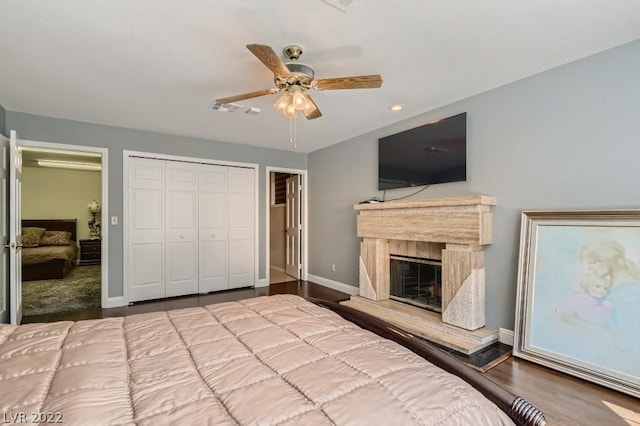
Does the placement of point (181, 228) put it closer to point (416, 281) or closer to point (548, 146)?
point (416, 281)

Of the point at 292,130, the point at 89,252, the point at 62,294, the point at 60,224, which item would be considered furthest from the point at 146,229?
the point at 60,224

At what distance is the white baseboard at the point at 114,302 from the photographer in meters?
4.13

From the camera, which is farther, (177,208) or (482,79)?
(177,208)

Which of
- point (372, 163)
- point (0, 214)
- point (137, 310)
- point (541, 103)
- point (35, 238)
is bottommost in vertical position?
point (137, 310)

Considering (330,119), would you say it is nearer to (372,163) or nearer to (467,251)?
(372,163)

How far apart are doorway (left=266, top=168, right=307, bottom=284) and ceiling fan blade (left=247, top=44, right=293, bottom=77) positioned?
3445 millimetres

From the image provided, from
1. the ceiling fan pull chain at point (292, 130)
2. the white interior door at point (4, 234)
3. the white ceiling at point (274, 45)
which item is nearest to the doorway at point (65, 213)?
the white interior door at point (4, 234)

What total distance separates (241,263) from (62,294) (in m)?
2.69

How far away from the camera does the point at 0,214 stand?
311 cm

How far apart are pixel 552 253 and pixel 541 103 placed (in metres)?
1.31

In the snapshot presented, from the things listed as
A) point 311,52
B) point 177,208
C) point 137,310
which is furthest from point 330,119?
point 137,310

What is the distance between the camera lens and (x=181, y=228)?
470 cm

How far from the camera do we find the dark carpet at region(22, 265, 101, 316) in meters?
4.03

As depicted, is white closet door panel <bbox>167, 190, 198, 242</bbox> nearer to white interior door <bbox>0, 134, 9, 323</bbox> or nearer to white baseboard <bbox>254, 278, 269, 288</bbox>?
white baseboard <bbox>254, 278, 269, 288</bbox>
